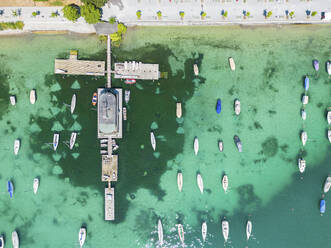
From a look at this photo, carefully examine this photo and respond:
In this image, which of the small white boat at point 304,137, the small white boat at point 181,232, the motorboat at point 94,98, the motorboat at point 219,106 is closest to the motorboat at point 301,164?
the small white boat at point 304,137

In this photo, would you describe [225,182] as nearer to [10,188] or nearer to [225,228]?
[225,228]

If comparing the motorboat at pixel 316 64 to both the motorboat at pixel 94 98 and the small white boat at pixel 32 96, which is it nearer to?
the motorboat at pixel 94 98

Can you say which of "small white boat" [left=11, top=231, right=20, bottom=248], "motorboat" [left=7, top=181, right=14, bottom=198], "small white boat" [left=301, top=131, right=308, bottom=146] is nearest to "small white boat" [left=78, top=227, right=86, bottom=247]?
"small white boat" [left=11, top=231, right=20, bottom=248]

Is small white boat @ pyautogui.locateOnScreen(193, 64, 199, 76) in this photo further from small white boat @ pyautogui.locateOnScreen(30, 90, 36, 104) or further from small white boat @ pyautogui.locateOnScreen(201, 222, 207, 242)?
small white boat @ pyautogui.locateOnScreen(30, 90, 36, 104)

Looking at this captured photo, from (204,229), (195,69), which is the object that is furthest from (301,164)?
(195,69)

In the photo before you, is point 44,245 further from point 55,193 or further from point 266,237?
point 266,237

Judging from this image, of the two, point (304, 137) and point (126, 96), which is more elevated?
point (126, 96)

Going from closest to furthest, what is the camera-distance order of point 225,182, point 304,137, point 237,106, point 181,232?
point 237,106 → point 304,137 → point 225,182 → point 181,232

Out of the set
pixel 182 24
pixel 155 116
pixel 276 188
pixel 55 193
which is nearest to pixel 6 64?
pixel 55 193

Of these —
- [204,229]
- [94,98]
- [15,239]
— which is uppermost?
[94,98]
